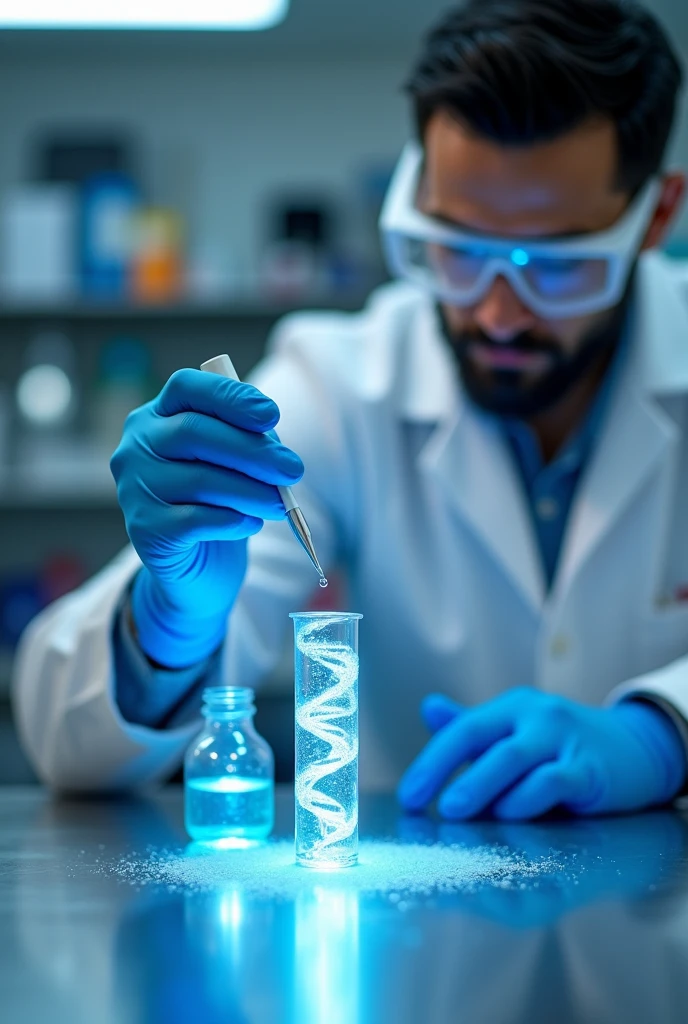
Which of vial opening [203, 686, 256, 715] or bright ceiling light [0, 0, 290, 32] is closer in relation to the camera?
vial opening [203, 686, 256, 715]

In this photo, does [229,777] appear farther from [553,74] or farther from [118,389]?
[118,389]

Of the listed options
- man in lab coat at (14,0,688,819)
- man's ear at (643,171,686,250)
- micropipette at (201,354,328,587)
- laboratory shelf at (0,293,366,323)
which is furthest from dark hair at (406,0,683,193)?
laboratory shelf at (0,293,366,323)

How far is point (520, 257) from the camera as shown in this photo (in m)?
1.59

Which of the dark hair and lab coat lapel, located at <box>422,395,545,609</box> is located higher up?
the dark hair

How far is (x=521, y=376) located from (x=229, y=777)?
80 centimetres

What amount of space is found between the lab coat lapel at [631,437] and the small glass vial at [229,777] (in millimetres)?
707

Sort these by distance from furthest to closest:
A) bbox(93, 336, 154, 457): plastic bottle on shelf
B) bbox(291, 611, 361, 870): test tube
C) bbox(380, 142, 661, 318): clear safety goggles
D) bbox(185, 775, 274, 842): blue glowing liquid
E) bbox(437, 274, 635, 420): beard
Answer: bbox(93, 336, 154, 457): plastic bottle on shelf → bbox(437, 274, 635, 420): beard → bbox(380, 142, 661, 318): clear safety goggles → bbox(185, 775, 274, 842): blue glowing liquid → bbox(291, 611, 361, 870): test tube

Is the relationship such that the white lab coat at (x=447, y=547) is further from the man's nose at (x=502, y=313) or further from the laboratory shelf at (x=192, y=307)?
the laboratory shelf at (x=192, y=307)

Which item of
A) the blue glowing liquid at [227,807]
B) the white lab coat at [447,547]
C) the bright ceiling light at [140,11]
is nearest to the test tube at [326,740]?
the blue glowing liquid at [227,807]

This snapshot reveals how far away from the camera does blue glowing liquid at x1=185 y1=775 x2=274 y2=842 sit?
117 centimetres

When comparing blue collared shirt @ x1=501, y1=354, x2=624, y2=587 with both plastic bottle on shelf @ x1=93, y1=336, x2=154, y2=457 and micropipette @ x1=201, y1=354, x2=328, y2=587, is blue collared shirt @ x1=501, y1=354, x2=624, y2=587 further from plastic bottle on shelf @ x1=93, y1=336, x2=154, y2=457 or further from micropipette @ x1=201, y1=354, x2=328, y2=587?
plastic bottle on shelf @ x1=93, y1=336, x2=154, y2=457

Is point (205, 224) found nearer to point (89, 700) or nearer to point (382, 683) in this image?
point (382, 683)

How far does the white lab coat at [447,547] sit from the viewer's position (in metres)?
1.78

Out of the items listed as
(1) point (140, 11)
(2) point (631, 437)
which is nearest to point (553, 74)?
(2) point (631, 437)
